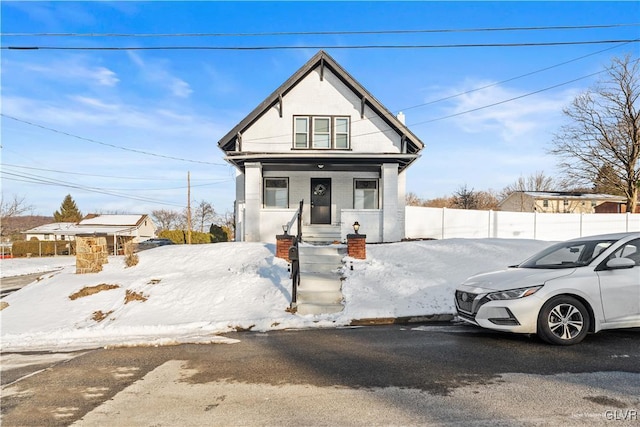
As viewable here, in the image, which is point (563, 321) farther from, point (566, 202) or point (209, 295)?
point (566, 202)

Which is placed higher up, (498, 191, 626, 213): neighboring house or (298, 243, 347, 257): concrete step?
(498, 191, 626, 213): neighboring house

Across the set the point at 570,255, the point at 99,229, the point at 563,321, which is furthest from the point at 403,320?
the point at 99,229

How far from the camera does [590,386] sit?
4.08 meters

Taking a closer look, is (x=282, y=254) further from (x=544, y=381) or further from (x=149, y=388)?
(x=544, y=381)

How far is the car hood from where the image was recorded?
223 inches

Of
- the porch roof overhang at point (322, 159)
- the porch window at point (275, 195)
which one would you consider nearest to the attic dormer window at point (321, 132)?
the porch roof overhang at point (322, 159)

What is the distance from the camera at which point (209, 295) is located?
912cm

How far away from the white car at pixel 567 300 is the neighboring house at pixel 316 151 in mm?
10253

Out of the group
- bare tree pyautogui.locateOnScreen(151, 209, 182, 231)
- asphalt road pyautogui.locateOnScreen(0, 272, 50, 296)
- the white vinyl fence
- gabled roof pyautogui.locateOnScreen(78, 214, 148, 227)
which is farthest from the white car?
bare tree pyautogui.locateOnScreen(151, 209, 182, 231)

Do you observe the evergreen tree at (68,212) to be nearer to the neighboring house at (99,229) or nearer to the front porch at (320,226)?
the neighboring house at (99,229)

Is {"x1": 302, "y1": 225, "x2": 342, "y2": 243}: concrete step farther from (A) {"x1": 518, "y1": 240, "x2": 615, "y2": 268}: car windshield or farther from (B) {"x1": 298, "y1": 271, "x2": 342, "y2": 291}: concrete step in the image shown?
(A) {"x1": 518, "y1": 240, "x2": 615, "y2": 268}: car windshield

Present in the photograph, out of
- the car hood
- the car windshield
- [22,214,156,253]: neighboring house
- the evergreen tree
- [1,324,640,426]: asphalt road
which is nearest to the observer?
[1,324,640,426]: asphalt road

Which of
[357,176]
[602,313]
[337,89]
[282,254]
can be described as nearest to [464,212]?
[357,176]

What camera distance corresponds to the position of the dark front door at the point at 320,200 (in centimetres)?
1770
